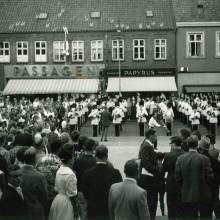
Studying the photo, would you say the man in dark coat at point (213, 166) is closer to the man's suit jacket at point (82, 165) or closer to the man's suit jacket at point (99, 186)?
the man's suit jacket at point (82, 165)

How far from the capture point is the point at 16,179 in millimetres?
9414

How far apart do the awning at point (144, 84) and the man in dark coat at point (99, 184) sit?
39.6 m

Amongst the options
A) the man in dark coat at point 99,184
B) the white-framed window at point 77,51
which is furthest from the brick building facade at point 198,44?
the man in dark coat at point 99,184

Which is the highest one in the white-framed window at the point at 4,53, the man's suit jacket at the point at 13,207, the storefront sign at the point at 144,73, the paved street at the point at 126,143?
the white-framed window at the point at 4,53

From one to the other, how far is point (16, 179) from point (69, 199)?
3.06 feet

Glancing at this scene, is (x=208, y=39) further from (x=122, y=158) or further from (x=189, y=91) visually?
(x=122, y=158)

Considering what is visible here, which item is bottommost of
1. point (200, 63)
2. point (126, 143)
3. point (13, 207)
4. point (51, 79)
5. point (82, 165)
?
point (126, 143)

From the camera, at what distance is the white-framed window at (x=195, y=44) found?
50.5 m

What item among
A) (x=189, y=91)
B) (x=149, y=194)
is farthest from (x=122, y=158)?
(x=189, y=91)

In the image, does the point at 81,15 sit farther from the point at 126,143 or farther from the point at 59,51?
the point at 126,143

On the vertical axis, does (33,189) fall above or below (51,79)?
below

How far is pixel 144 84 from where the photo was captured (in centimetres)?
4972

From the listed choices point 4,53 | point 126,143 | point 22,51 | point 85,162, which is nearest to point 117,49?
point 22,51

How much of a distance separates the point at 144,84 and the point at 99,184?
40643 mm
